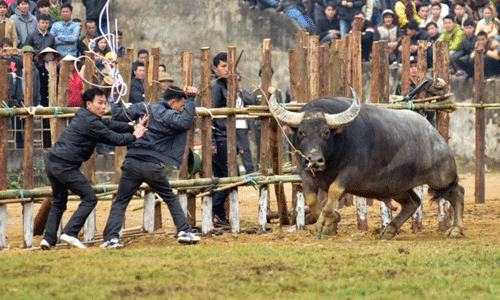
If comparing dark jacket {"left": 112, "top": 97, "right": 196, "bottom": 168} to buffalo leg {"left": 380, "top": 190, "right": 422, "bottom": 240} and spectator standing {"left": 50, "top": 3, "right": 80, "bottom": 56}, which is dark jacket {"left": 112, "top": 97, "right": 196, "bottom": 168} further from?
spectator standing {"left": 50, "top": 3, "right": 80, "bottom": 56}

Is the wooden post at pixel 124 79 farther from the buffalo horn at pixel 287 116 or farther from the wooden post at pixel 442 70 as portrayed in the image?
the wooden post at pixel 442 70

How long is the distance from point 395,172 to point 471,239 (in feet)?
3.75

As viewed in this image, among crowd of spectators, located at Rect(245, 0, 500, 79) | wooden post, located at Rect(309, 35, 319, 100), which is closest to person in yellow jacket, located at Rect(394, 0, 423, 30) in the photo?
crowd of spectators, located at Rect(245, 0, 500, 79)

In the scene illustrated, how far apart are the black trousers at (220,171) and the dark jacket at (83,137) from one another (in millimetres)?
2316

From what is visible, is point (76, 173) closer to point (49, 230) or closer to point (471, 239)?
point (49, 230)

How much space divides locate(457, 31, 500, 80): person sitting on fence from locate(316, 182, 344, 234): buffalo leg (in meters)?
9.47

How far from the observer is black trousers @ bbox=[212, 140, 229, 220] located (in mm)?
10773

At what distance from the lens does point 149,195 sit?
9.77 metres

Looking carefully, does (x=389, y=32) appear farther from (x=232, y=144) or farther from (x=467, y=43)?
(x=232, y=144)

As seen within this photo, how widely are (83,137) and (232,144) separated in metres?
2.19

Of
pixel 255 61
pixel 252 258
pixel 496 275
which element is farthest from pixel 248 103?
pixel 255 61

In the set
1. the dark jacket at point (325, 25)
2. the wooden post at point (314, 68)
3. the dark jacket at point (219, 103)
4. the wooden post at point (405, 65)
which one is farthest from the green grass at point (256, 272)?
the dark jacket at point (325, 25)

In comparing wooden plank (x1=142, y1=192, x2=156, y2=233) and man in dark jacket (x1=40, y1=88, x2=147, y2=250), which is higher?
man in dark jacket (x1=40, y1=88, x2=147, y2=250)

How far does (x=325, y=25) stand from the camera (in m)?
19.5
